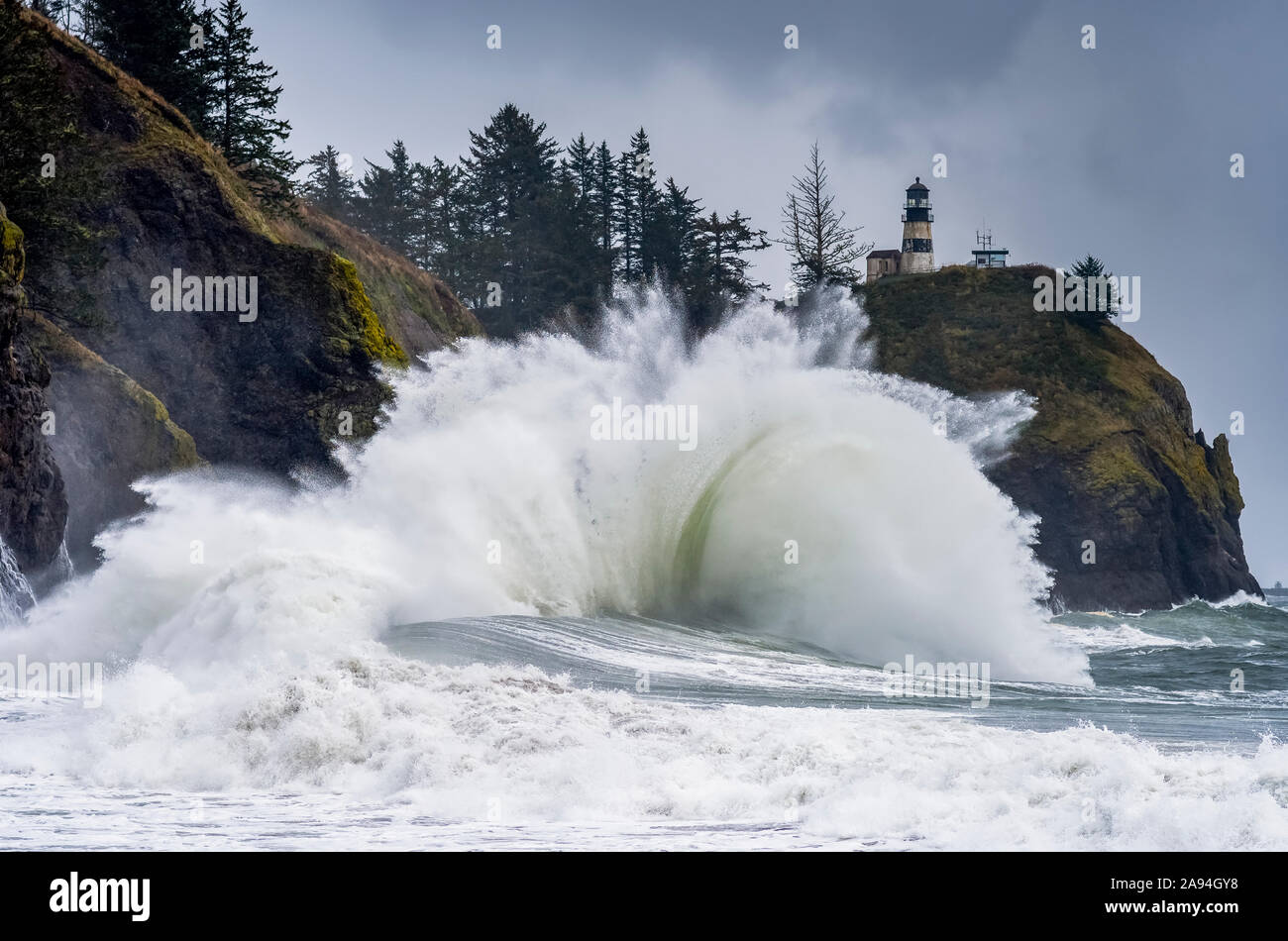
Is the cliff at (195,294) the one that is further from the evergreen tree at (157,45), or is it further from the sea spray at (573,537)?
the evergreen tree at (157,45)

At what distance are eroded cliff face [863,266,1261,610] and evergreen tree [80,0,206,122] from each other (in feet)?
138

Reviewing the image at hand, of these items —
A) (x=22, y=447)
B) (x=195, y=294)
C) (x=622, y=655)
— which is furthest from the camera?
(x=195, y=294)

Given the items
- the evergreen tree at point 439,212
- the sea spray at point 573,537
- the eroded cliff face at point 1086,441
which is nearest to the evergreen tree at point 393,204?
the evergreen tree at point 439,212

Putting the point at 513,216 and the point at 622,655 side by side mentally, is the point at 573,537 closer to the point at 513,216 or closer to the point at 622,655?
the point at 622,655

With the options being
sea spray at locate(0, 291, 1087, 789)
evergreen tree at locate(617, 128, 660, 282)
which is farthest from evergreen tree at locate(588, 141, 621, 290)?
sea spray at locate(0, 291, 1087, 789)

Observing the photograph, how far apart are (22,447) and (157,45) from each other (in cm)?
2409

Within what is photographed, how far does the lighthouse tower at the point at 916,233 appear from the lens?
92.2 m

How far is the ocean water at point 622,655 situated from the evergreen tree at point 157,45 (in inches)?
642

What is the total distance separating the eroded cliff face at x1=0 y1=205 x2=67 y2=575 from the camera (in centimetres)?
2152

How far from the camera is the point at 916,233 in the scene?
92812 mm

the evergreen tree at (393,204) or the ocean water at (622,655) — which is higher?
the evergreen tree at (393,204)

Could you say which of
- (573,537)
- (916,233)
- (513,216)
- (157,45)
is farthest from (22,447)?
(916,233)
